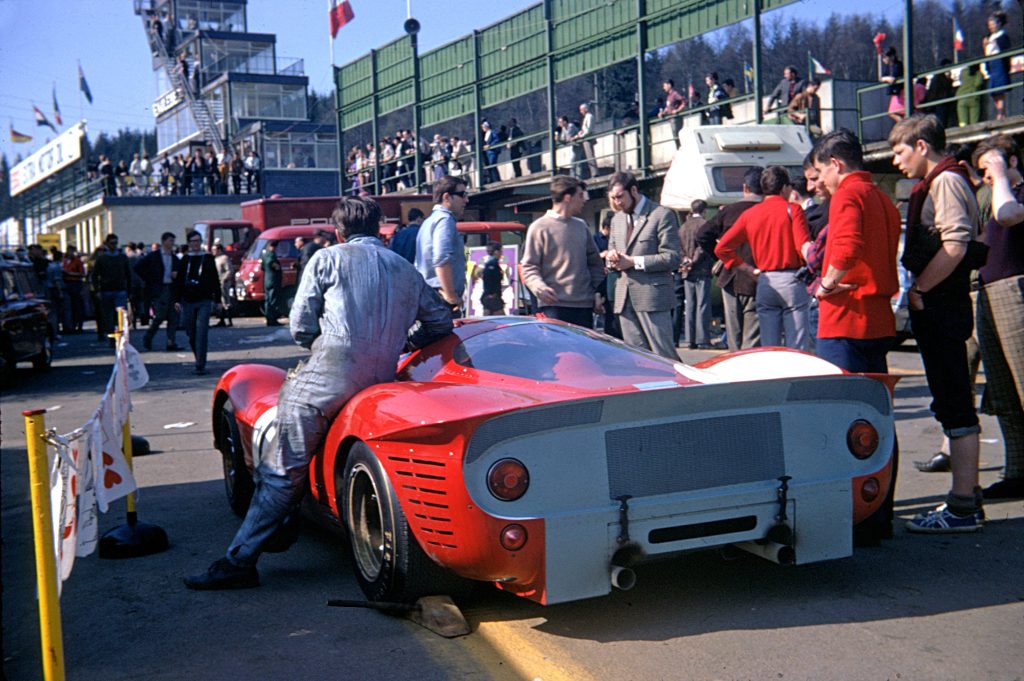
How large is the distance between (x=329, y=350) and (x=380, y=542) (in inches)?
34.1

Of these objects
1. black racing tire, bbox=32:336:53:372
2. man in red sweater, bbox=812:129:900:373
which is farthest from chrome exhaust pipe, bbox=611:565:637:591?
black racing tire, bbox=32:336:53:372

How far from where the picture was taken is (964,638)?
364 cm

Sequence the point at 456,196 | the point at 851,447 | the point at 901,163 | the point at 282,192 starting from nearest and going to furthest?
the point at 851,447
the point at 901,163
the point at 456,196
the point at 282,192

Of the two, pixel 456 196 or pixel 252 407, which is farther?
pixel 456 196

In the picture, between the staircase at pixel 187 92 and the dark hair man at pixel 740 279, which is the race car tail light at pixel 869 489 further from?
the staircase at pixel 187 92

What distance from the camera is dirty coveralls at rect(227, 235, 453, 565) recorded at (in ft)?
14.8

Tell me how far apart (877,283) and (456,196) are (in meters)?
3.35

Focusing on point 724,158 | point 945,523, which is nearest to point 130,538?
point 945,523

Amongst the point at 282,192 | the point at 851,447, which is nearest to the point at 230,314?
the point at 851,447

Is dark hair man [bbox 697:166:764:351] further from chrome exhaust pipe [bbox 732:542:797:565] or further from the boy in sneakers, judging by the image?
chrome exhaust pipe [bbox 732:542:797:565]

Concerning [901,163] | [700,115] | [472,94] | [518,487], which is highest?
[472,94]

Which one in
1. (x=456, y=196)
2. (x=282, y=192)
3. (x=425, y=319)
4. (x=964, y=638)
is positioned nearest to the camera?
(x=964, y=638)

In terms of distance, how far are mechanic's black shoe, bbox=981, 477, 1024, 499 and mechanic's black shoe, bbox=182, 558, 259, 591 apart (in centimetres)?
372

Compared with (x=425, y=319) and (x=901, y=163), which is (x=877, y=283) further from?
(x=425, y=319)
